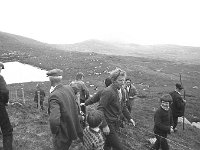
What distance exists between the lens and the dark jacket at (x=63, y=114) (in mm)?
4955

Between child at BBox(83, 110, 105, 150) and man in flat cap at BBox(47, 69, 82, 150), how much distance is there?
15.6 inches

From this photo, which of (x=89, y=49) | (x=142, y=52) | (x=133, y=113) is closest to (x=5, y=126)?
(x=133, y=113)

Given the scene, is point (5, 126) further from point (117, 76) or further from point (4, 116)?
point (117, 76)

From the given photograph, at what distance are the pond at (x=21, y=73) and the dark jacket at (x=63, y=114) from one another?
2795cm

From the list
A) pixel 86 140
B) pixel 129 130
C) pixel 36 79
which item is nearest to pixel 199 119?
pixel 129 130

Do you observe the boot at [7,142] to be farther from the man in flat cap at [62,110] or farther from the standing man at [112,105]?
the standing man at [112,105]

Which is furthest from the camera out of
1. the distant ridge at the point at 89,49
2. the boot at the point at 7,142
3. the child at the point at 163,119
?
the distant ridge at the point at 89,49

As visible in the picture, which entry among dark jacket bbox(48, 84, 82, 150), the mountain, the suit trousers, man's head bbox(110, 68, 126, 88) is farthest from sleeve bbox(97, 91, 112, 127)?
the mountain

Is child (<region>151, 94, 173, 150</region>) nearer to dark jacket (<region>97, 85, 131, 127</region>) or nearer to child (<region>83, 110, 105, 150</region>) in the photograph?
dark jacket (<region>97, 85, 131, 127</region>)

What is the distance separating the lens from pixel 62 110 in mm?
5215

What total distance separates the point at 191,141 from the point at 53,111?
1080 cm

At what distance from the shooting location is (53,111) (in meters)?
4.95

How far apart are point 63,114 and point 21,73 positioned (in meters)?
33.8

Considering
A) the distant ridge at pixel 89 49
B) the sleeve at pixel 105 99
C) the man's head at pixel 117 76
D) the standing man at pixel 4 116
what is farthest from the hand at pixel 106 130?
the distant ridge at pixel 89 49
